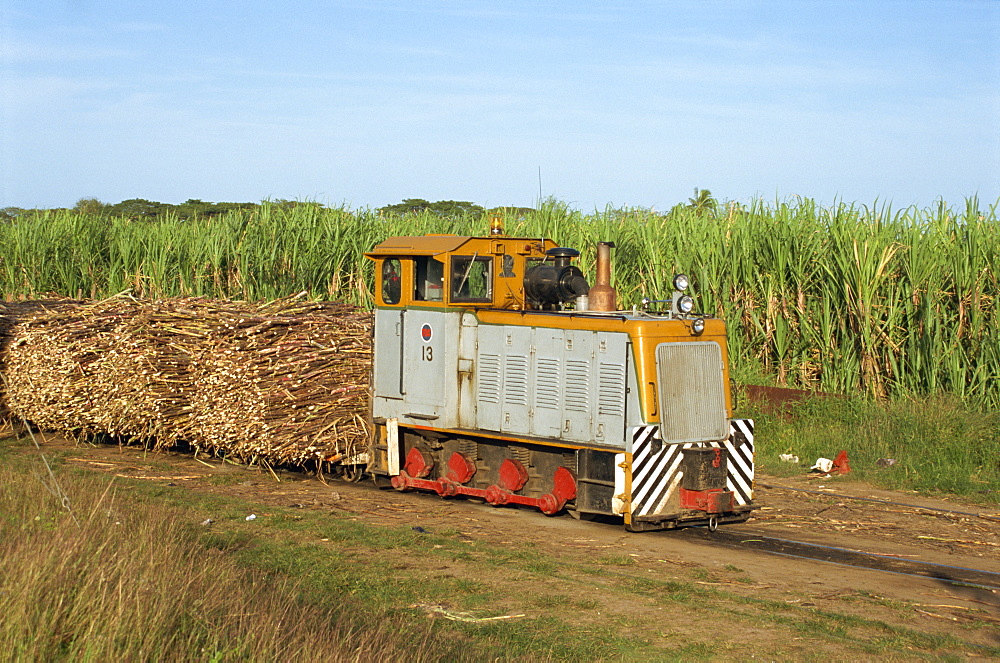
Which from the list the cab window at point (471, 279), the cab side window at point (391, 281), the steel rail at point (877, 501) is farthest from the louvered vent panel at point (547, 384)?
the steel rail at point (877, 501)

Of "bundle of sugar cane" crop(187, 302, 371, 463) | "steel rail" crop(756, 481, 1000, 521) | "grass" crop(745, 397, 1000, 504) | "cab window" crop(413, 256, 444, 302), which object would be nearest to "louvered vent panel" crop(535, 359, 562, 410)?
"cab window" crop(413, 256, 444, 302)

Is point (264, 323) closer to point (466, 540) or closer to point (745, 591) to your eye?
point (466, 540)

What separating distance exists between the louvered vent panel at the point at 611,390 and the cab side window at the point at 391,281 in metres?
2.96

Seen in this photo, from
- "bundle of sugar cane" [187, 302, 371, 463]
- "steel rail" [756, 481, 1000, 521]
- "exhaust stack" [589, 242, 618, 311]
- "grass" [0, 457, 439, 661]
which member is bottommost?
"steel rail" [756, 481, 1000, 521]

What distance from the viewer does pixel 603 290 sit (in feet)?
38.3

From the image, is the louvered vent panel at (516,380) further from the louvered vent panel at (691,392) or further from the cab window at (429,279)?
the louvered vent panel at (691,392)

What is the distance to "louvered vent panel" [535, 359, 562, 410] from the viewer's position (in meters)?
11.2

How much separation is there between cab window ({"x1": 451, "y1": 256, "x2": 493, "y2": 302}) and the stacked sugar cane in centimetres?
211

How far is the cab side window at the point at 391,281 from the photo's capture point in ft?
41.3

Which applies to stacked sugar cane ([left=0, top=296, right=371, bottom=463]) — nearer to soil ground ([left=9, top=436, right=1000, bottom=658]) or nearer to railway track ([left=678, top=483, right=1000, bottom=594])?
soil ground ([left=9, top=436, right=1000, bottom=658])

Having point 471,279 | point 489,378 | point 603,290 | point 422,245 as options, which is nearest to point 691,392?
point 603,290

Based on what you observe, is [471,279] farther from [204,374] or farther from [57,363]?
[57,363]

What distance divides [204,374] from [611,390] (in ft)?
18.7

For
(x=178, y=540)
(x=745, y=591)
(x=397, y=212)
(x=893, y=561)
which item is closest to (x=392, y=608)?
(x=178, y=540)
